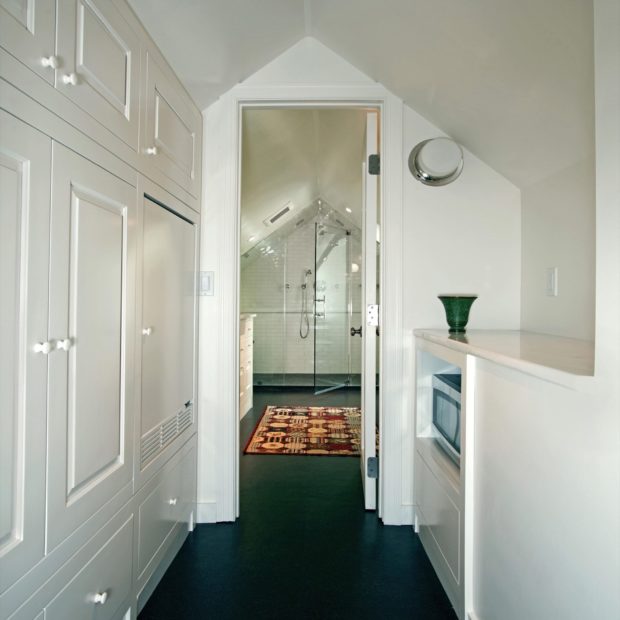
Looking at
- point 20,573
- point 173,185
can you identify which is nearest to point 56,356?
point 20,573

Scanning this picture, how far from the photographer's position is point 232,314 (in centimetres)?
198

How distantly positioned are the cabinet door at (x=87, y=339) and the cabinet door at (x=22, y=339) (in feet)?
0.13

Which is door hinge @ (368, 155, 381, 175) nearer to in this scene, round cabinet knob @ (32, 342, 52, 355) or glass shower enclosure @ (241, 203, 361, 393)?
round cabinet knob @ (32, 342, 52, 355)

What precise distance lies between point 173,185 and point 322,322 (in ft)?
12.6

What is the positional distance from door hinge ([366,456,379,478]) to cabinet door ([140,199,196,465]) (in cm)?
93

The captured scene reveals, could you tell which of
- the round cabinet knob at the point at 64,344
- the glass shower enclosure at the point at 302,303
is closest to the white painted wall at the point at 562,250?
the round cabinet knob at the point at 64,344

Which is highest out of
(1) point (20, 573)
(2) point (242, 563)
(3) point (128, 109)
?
(3) point (128, 109)

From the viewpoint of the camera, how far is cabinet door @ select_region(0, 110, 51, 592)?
29.5 inches

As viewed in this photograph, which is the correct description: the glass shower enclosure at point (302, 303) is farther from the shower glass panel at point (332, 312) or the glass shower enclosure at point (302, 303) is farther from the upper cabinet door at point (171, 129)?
the upper cabinet door at point (171, 129)

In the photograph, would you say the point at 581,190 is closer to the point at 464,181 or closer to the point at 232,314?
the point at 464,181

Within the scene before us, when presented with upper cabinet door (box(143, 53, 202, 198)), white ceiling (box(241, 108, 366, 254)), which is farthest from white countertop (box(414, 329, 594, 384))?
white ceiling (box(241, 108, 366, 254))

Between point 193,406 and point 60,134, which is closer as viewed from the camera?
point 60,134

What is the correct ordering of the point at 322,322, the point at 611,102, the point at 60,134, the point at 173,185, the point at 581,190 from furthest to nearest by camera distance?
the point at 322,322
the point at 173,185
the point at 581,190
the point at 60,134
the point at 611,102

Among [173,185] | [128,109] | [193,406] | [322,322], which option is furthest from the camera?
[322,322]
